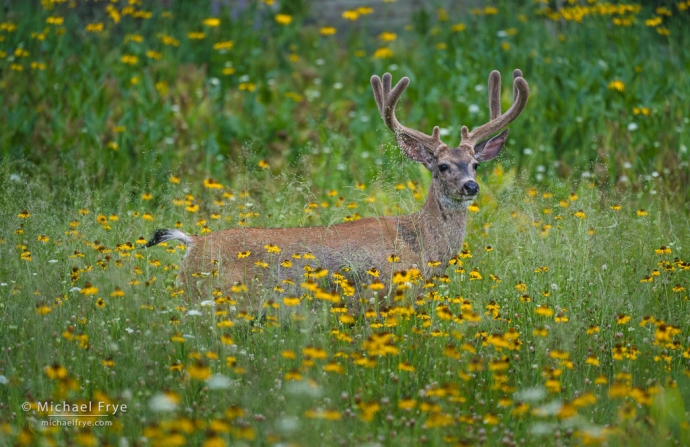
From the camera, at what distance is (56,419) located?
293 cm

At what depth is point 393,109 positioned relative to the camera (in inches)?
208

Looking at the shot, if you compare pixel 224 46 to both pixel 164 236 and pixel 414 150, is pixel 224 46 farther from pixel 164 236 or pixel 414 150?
pixel 164 236

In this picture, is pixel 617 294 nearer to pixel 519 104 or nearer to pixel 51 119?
pixel 519 104

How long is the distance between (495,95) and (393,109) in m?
0.69

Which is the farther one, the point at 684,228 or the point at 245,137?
the point at 245,137

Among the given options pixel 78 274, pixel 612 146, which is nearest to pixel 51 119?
pixel 78 274

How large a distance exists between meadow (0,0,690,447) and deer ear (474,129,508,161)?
0.12 metres

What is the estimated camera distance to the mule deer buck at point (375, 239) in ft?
15.3

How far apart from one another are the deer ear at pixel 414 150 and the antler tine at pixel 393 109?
0.03 meters

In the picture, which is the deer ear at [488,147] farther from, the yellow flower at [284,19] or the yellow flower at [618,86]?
the yellow flower at [284,19]

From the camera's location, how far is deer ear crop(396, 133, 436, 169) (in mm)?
5148

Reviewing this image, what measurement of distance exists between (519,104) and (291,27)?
5.84 meters

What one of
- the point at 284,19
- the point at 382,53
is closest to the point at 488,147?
the point at 382,53

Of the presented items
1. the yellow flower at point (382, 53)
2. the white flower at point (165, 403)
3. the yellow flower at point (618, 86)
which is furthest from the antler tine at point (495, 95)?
the yellow flower at point (382, 53)
